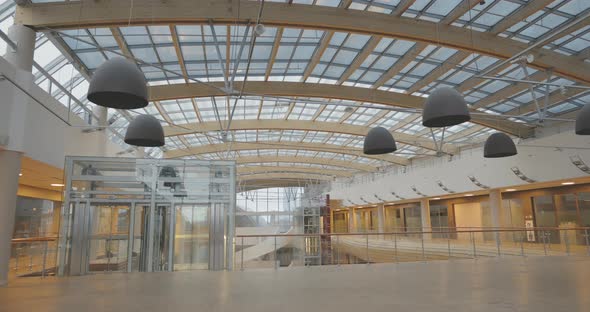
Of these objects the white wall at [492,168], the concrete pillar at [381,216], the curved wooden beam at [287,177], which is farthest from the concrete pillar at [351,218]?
the white wall at [492,168]

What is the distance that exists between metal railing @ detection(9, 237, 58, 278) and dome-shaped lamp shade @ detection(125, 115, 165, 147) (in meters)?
5.20

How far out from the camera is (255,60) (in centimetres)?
1406

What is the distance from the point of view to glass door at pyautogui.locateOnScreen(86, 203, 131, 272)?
35.1ft

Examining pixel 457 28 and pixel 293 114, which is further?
pixel 293 114

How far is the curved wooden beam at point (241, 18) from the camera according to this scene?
988cm

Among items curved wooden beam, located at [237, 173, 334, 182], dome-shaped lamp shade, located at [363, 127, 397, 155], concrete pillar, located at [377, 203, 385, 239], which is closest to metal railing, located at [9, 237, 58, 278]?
dome-shaped lamp shade, located at [363, 127, 397, 155]

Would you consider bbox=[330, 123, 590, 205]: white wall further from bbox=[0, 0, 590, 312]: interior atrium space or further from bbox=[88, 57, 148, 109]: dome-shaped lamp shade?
bbox=[88, 57, 148, 109]: dome-shaped lamp shade

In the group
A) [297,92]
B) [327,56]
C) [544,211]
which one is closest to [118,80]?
[327,56]

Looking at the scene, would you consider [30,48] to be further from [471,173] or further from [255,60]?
[471,173]

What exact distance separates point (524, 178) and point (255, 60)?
13352 millimetres

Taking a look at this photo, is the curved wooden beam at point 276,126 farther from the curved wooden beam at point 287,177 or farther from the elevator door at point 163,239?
the curved wooden beam at point 287,177

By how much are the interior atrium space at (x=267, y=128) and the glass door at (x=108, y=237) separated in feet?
0.13

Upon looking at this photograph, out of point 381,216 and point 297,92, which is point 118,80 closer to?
point 297,92

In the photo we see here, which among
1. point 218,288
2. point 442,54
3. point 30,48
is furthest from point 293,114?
point 218,288
